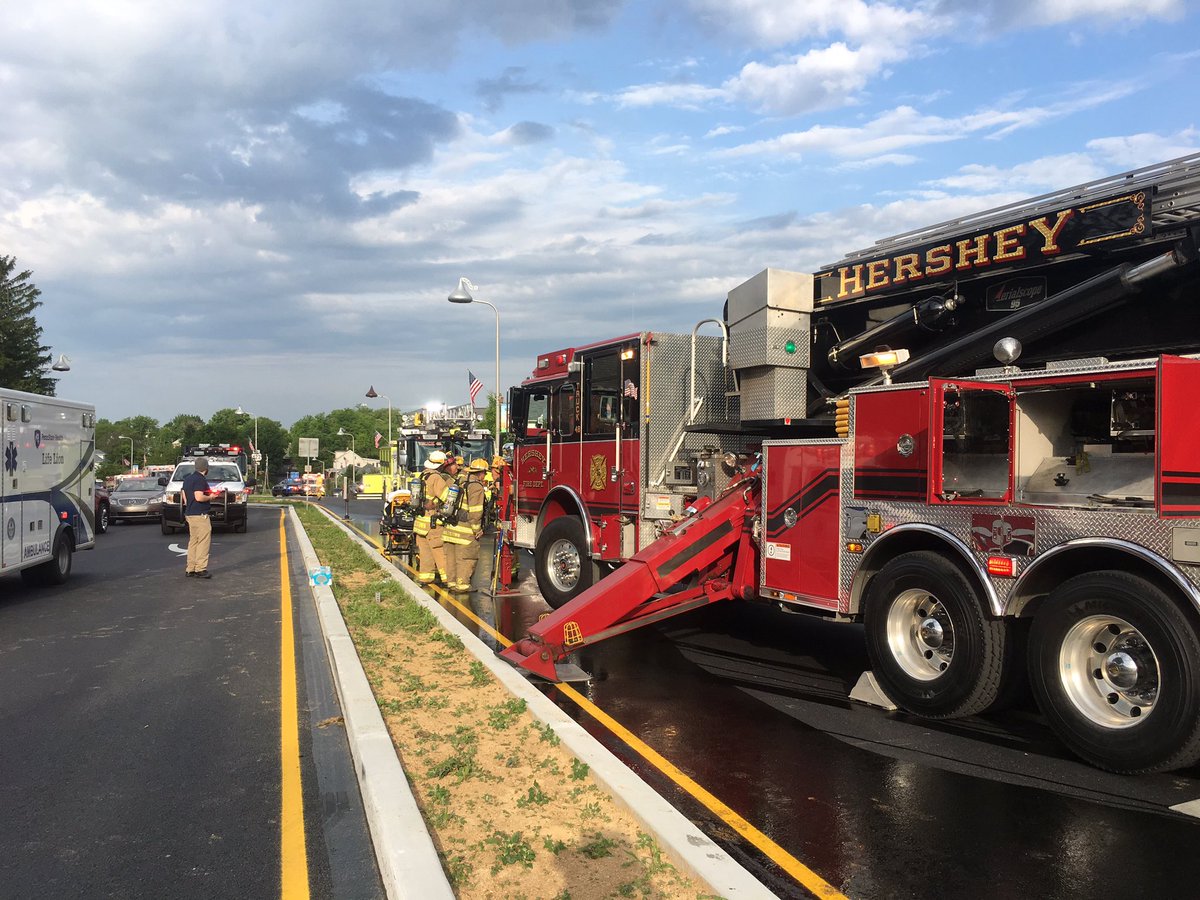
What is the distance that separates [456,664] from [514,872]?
148 inches

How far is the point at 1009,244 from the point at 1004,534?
254 cm

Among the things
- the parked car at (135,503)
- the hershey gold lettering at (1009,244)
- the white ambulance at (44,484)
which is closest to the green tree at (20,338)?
the parked car at (135,503)

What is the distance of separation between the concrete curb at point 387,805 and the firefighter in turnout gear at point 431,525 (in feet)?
16.8

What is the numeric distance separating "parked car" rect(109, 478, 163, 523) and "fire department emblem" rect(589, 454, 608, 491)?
2124cm

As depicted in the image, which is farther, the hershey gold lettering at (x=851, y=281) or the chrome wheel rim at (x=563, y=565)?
the chrome wheel rim at (x=563, y=565)

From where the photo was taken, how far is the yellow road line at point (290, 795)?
12.6 feet

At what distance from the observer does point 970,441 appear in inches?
247

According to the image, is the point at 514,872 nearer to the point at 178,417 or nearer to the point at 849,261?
the point at 849,261

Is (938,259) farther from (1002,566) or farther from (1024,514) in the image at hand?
(1002,566)

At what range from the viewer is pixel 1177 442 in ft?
15.5

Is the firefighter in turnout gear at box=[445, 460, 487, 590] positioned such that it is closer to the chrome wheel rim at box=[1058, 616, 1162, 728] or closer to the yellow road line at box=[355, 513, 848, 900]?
the yellow road line at box=[355, 513, 848, 900]

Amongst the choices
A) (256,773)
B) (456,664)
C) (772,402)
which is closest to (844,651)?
(772,402)

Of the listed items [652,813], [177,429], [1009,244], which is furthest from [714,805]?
[177,429]

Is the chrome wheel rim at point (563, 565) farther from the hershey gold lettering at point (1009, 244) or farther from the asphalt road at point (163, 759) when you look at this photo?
the hershey gold lettering at point (1009, 244)
